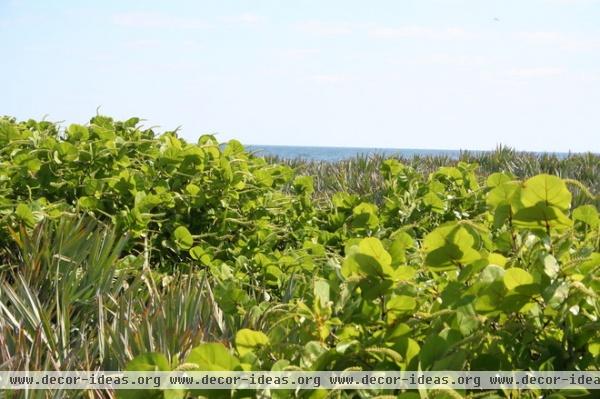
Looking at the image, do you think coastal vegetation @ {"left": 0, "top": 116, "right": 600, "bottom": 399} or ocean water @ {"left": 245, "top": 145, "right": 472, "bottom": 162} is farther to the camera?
ocean water @ {"left": 245, "top": 145, "right": 472, "bottom": 162}

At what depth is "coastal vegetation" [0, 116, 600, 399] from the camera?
1.60m

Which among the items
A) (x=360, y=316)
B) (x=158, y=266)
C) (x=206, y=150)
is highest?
(x=206, y=150)

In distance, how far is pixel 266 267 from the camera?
13.1 ft

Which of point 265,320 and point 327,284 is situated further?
point 265,320

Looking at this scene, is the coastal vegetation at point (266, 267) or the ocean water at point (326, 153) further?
the ocean water at point (326, 153)

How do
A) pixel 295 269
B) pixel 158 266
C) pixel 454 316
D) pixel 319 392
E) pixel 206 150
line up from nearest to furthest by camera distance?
pixel 319 392, pixel 454 316, pixel 295 269, pixel 158 266, pixel 206 150

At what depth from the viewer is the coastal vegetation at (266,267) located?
160cm

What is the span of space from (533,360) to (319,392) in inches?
20.2

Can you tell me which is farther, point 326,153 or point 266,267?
point 326,153

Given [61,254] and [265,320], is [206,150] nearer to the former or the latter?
[61,254]

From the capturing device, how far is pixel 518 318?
5.50ft

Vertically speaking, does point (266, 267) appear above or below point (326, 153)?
above

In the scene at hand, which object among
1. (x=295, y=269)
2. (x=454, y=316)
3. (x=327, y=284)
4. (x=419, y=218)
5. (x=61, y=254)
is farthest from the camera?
(x=419, y=218)

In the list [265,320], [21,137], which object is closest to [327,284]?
[265,320]
